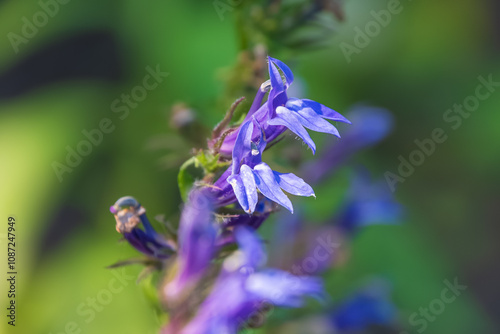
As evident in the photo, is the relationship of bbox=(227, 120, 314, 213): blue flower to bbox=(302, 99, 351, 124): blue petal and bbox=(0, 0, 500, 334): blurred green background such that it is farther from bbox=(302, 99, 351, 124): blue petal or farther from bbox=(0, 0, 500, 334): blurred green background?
bbox=(0, 0, 500, 334): blurred green background

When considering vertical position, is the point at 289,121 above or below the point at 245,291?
above

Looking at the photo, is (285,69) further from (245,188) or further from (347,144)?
(347,144)

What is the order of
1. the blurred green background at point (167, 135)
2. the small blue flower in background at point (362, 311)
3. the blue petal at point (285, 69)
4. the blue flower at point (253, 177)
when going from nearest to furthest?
the blue flower at point (253, 177) → the blue petal at point (285, 69) → the small blue flower in background at point (362, 311) → the blurred green background at point (167, 135)

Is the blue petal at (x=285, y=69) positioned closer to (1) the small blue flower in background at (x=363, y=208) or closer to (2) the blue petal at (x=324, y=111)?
(2) the blue petal at (x=324, y=111)

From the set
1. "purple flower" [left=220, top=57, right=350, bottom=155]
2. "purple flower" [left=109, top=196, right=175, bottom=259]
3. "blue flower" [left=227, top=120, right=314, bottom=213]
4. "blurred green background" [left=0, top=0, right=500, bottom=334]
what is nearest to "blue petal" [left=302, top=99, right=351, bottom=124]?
"purple flower" [left=220, top=57, right=350, bottom=155]

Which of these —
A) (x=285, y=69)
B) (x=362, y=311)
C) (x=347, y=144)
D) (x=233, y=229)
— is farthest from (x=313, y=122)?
(x=362, y=311)

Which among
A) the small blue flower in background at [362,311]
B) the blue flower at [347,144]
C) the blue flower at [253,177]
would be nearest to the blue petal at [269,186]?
the blue flower at [253,177]
